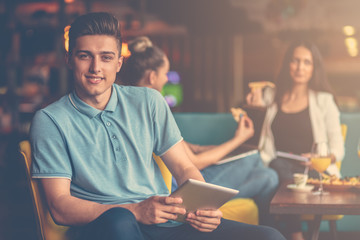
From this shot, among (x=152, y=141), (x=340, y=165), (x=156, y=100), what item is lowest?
(x=340, y=165)

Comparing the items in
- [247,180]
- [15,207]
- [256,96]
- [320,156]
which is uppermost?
[256,96]

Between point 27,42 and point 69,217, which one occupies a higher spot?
point 27,42

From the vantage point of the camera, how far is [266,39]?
36.3ft

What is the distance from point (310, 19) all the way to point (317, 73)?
666cm

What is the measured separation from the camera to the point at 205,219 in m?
1.62

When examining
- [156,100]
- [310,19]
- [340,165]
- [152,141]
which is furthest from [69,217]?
[310,19]

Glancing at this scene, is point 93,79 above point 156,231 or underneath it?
above

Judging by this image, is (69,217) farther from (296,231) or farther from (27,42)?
(27,42)

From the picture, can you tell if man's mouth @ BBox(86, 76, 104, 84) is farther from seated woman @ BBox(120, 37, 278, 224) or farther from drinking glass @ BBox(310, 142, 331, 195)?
drinking glass @ BBox(310, 142, 331, 195)

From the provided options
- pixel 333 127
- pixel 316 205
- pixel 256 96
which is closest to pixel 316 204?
pixel 316 205

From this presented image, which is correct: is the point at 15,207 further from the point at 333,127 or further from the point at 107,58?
the point at 107,58

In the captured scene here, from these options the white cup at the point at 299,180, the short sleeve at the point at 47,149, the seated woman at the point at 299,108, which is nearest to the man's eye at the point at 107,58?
the short sleeve at the point at 47,149

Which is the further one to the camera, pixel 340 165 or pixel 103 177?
pixel 340 165

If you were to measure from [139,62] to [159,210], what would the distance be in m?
1.20
